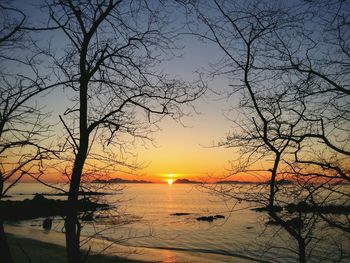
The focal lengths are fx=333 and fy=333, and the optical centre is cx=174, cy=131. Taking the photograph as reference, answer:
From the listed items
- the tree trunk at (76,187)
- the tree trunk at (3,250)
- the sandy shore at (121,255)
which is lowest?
the sandy shore at (121,255)

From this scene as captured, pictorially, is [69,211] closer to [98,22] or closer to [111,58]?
[111,58]

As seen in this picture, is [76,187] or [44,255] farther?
[44,255]

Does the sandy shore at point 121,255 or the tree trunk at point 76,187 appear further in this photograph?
the sandy shore at point 121,255

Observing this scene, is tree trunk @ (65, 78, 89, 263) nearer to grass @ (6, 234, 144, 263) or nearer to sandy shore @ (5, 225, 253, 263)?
grass @ (6, 234, 144, 263)

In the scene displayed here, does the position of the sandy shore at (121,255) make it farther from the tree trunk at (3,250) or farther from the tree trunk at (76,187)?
the tree trunk at (76,187)

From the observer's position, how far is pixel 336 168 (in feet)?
16.7

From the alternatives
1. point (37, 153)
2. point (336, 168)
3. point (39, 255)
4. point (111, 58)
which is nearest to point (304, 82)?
point (336, 168)

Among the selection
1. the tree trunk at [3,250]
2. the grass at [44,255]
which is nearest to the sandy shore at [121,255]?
the grass at [44,255]

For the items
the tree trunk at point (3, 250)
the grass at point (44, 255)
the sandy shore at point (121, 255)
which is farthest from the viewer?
the sandy shore at point (121, 255)

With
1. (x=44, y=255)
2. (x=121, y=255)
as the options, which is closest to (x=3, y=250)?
(x=44, y=255)

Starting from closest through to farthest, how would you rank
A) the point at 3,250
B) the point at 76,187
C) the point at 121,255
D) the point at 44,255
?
the point at 76,187, the point at 3,250, the point at 44,255, the point at 121,255

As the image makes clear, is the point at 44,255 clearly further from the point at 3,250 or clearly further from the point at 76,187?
the point at 76,187

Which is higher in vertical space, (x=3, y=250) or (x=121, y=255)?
(x=3, y=250)

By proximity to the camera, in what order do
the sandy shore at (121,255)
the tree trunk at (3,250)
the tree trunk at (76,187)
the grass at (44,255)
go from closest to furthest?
the tree trunk at (76,187) → the tree trunk at (3,250) → the grass at (44,255) → the sandy shore at (121,255)
